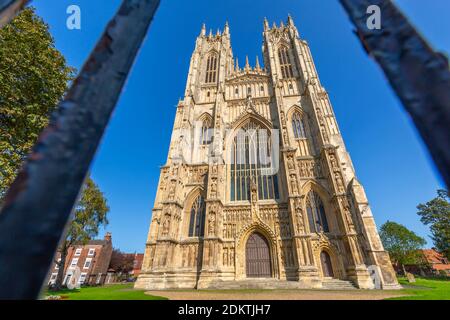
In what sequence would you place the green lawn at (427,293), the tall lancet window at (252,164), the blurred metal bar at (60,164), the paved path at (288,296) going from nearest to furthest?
1. the blurred metal bar at (60,164)
2. the green lawn at (427,293)
3. the paved path at (288,296)
4. the tall lancet window at (252,164)

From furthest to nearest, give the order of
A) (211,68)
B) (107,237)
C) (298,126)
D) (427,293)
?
(107,237) < (211,68) < (298,126) < (427,293)

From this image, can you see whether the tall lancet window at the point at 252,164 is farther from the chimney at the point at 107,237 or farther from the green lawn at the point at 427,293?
the chimney at the point at 107,237

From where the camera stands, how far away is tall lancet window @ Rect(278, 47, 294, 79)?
21.8 metres

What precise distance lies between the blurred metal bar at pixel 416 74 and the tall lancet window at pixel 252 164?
15.6 m

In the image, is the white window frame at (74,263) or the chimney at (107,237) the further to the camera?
the chimney at (107,237)

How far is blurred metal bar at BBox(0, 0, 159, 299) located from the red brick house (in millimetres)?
38484

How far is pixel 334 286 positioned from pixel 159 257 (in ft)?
34.6

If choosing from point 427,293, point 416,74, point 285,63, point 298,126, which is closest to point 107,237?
point 298,126

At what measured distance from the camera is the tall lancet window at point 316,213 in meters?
14.3

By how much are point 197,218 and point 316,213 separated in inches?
346

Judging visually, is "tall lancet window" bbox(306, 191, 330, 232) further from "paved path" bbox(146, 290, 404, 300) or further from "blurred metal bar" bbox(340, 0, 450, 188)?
"blurred metal bar" bbox(340, 0, 450, 188)

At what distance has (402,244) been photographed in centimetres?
3478

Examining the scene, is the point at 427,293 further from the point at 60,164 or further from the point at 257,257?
the point at 60,164

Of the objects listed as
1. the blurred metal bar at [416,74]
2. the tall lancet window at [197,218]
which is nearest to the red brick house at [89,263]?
the tall lancet window at [197,218]
